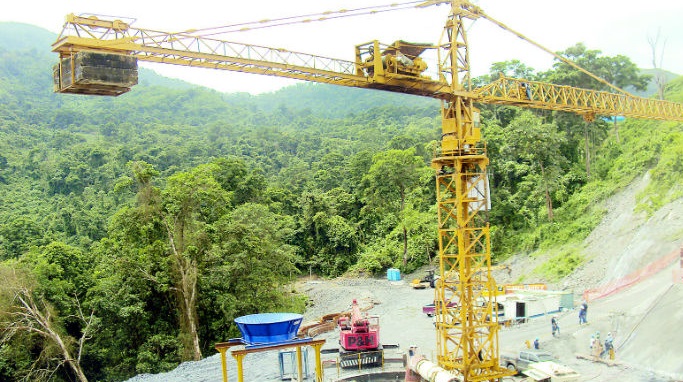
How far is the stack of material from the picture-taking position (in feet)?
55.8

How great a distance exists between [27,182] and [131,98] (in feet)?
307

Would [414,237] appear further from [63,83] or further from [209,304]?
[63,83]

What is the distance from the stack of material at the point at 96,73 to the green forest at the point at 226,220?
55.3ft

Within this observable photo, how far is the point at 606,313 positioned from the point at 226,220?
23.4 metres

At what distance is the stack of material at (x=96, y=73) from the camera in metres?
17.0

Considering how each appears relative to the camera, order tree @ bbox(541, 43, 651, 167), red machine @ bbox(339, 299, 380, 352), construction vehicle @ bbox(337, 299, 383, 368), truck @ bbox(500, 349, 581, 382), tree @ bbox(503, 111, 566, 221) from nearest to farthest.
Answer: truck @ bbox(500, 349, 581, 382)
construction vehicle @ bbox(337, 299, 383, 368)
red machine @ bbox(339, 299, 380, 352)
tree @ bbox(503, 111, 566, 221)
tree @ bbox(541, 43, 651, 167)

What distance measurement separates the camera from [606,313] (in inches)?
1051

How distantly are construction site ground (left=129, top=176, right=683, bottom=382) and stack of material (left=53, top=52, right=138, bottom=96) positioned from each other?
12.8 metres

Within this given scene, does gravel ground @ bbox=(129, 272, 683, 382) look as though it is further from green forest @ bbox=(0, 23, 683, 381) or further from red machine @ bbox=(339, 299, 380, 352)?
green forest @ bbox=(0, 23, 683, 381)

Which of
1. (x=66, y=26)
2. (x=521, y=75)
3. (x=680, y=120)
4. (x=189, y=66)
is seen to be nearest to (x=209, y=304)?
(x=189, y=66)

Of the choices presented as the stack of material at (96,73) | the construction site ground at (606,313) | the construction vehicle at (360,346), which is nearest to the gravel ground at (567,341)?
the construction site ground at (606,313)

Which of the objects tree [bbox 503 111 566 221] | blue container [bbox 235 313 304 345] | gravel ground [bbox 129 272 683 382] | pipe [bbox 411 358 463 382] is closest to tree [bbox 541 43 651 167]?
tree [bbox 503 111 566 221]

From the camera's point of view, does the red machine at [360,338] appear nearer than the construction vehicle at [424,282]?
Yes

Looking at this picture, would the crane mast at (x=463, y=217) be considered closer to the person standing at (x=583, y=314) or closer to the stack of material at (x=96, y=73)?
the person standing at (x=583, y=314)
